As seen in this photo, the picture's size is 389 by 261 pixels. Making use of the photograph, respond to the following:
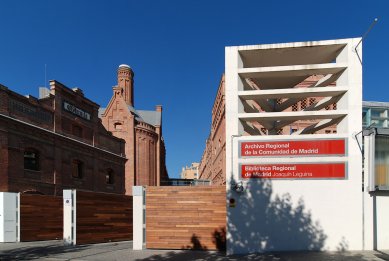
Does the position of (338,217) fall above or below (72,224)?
above

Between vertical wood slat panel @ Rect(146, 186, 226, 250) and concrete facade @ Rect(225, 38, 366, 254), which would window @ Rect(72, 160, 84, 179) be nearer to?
vertical wood slat panel @ Rect(146, 186, 226, 250)

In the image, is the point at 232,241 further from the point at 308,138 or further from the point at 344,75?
the point at 344,75

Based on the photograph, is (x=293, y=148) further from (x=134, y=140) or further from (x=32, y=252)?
(x=134, y=140)

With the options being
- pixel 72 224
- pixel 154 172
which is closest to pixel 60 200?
pixel 72 224

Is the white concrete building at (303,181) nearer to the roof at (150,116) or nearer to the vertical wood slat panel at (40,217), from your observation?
the vertical wood slat panel at (40,217)

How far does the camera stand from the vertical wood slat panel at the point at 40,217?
677 inches

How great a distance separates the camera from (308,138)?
41.1 feet

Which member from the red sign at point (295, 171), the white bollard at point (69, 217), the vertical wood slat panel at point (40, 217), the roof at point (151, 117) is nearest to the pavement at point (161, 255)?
the white bollard at point (69, 217)

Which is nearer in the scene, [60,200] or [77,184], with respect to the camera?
[60,200]

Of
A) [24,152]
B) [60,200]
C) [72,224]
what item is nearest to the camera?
[72,224]

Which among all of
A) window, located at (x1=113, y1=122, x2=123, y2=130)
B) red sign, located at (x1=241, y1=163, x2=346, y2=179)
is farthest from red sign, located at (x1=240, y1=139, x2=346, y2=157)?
window, located at (x1=113, y1=122, x2=123, y2=130)

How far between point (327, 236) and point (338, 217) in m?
0.84

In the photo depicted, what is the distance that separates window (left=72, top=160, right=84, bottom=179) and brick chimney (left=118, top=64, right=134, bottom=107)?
25195mm

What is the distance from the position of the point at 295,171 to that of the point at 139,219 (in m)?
6.72
